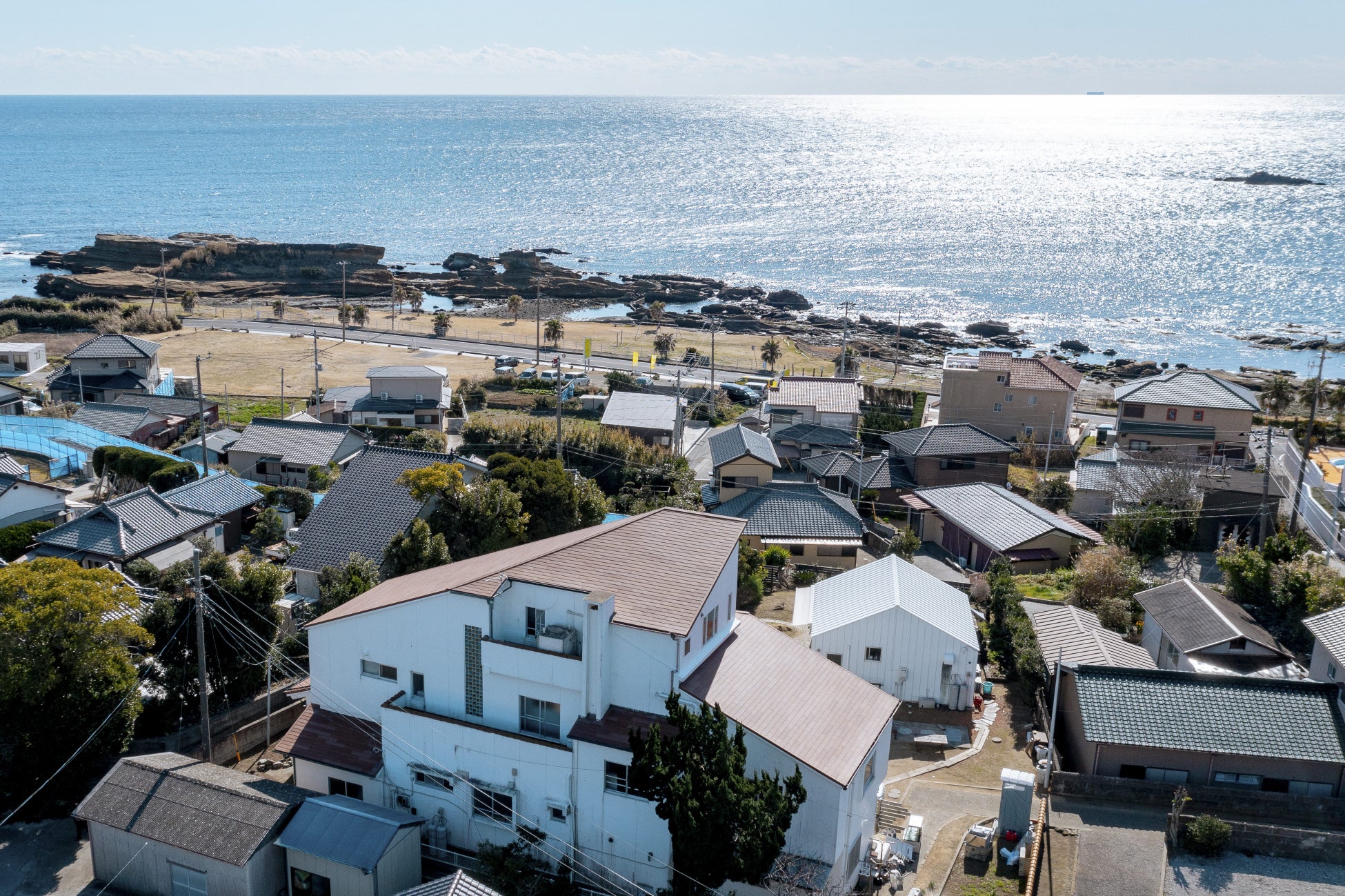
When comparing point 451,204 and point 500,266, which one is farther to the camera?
point 451,204

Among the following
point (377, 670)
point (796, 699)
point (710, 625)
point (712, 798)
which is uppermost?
point (710, 625)

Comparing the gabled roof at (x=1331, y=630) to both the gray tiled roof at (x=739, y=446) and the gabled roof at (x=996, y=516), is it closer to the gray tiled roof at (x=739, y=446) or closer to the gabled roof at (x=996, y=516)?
the gabled roof at (x=996, y=516)

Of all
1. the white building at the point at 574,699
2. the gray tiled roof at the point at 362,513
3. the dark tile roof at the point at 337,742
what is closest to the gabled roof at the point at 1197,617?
the white building at the point at 574,699

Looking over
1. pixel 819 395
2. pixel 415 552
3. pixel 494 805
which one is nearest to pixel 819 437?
pixel 819 395

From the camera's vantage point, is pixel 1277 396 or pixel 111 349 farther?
pixel 111 349

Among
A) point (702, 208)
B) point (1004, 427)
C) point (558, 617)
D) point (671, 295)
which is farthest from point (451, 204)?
point (558, 617)

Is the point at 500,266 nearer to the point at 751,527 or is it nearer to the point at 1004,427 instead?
the point at 1004,427

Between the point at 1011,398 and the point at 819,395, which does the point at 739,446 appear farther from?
the point at 1011,398

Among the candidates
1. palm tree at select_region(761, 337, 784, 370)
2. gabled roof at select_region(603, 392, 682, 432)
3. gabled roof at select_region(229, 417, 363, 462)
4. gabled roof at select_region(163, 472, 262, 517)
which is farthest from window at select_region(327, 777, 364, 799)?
palm tree at select_region(761, 337, 784, 370)
